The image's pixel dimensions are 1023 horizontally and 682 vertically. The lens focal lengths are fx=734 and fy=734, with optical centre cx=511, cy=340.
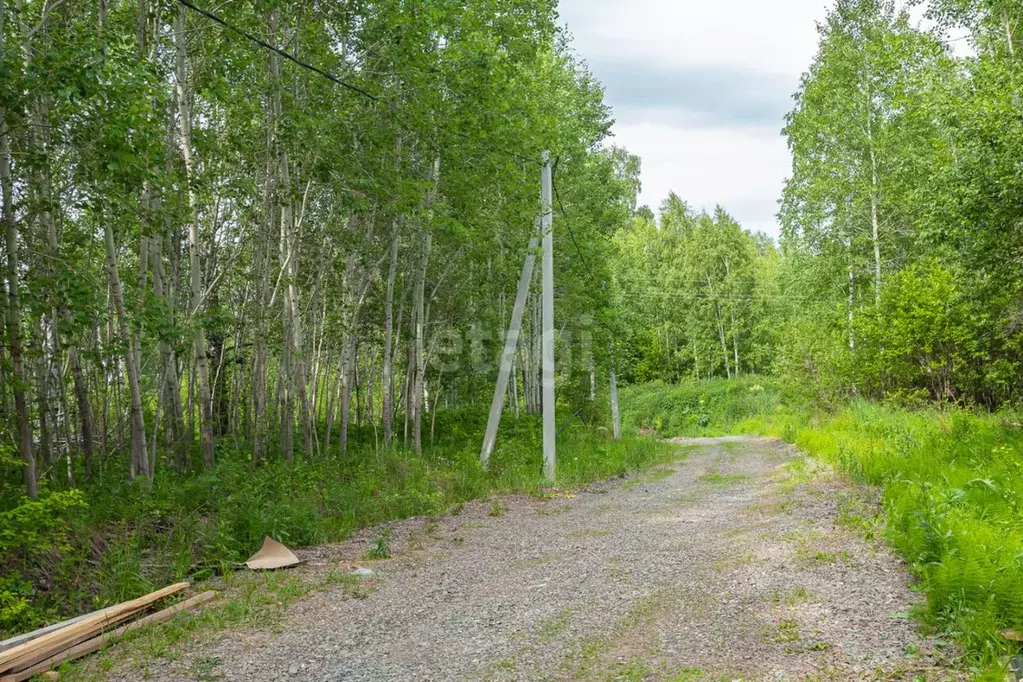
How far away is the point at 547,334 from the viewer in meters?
14.1

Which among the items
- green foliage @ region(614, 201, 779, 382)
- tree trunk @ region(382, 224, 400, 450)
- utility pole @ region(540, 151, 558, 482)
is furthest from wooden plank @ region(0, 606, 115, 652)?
green foliage @ region(614, 201, 779, 382)

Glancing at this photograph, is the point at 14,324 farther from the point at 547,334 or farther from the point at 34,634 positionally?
the point at 547,334

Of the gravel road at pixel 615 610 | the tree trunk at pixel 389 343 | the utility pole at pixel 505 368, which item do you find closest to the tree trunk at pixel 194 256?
the gravel road at pixel 615 610

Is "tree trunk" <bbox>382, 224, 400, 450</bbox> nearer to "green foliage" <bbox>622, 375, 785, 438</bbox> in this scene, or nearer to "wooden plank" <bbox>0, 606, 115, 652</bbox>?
"wooden plank" <bbox>0, 606, 115, 652</bbox>

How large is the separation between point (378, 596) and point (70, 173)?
7866 millimetres

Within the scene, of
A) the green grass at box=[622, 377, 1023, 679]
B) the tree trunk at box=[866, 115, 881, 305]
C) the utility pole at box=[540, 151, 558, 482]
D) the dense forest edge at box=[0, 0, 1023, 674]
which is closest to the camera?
the green grass at box=[622, 377, 1023, 679]

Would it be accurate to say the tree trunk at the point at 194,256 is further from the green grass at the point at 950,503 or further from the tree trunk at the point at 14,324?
the green grass at the point at 950,503

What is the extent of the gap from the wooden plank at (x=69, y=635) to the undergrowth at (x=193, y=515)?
1.95ft

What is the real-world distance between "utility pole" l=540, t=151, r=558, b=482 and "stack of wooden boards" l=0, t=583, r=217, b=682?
831 centimetres

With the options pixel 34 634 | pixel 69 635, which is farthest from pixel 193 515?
pixel 69 635

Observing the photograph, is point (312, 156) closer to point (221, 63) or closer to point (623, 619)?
point (221, 63)

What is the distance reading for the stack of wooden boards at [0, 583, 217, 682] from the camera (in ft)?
14.5

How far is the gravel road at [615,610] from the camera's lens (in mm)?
4422

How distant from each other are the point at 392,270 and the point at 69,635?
1091cm
